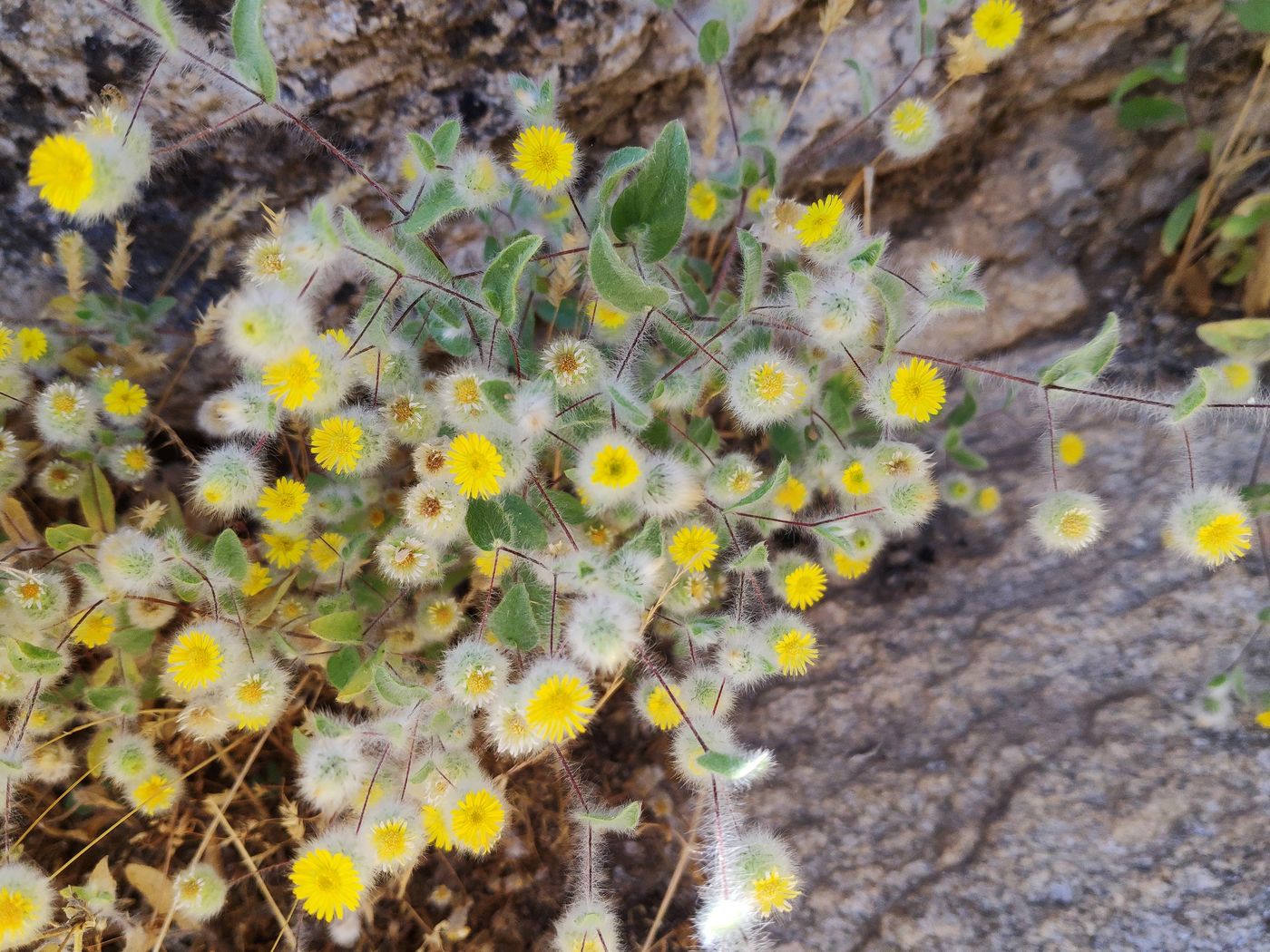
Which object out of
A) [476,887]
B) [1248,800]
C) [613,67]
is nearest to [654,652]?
[476,887]

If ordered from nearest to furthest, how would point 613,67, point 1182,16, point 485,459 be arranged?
point 485,459 < point 613,67 < point 1182,16

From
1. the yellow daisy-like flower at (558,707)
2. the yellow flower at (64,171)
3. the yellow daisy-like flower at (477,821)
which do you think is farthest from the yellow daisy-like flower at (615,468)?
the yellow flower at (64,171)

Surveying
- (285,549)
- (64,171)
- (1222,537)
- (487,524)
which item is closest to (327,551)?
(285,549)

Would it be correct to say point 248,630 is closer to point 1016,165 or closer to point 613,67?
point 613,67

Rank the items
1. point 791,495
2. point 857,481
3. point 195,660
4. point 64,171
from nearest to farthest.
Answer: point 64,171 → point 195,660 → point 857,481 → point 791,495

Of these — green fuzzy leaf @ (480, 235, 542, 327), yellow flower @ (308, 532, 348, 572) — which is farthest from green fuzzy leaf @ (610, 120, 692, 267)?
yellow flower @ (308, 532, 348, 572)

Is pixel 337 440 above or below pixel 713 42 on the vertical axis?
below

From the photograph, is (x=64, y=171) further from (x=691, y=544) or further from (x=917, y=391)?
(x=917, y=391)
